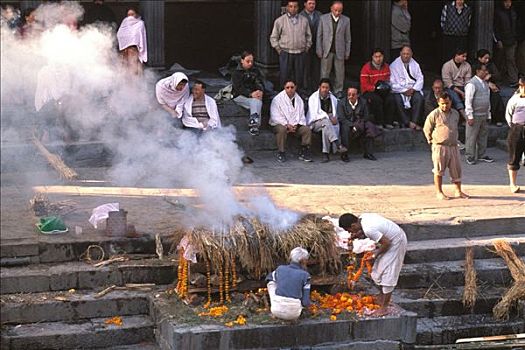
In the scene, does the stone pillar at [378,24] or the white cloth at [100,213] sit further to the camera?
the stone pillar at [378,24]

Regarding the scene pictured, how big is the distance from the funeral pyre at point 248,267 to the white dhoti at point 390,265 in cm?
26

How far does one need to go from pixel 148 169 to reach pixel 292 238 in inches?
117

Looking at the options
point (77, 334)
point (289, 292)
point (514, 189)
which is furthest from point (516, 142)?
point (77, 334)

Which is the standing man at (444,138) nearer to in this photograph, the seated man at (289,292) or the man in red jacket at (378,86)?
the man in red jacket at (378,86)

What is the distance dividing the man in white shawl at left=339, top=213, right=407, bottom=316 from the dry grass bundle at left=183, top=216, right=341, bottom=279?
1.40 feet

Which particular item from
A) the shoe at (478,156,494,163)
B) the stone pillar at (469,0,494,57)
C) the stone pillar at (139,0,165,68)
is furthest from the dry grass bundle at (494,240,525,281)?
the stone pillar at (469,0,494,57)

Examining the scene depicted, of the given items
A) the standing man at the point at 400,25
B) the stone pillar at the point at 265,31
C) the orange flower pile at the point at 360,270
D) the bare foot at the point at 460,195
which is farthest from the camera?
the standing man at the point at 400,25

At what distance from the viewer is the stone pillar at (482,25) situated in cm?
1998

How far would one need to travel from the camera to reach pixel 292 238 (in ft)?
39.8

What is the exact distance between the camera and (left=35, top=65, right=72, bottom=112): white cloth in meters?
13.9

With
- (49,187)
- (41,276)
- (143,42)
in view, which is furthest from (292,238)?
(143,42)

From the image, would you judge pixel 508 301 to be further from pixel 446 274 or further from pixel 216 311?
pixel 216 311

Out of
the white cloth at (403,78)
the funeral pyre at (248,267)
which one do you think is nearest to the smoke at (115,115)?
the funeral pyre at (248,267)

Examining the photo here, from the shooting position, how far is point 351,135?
57.0ft
